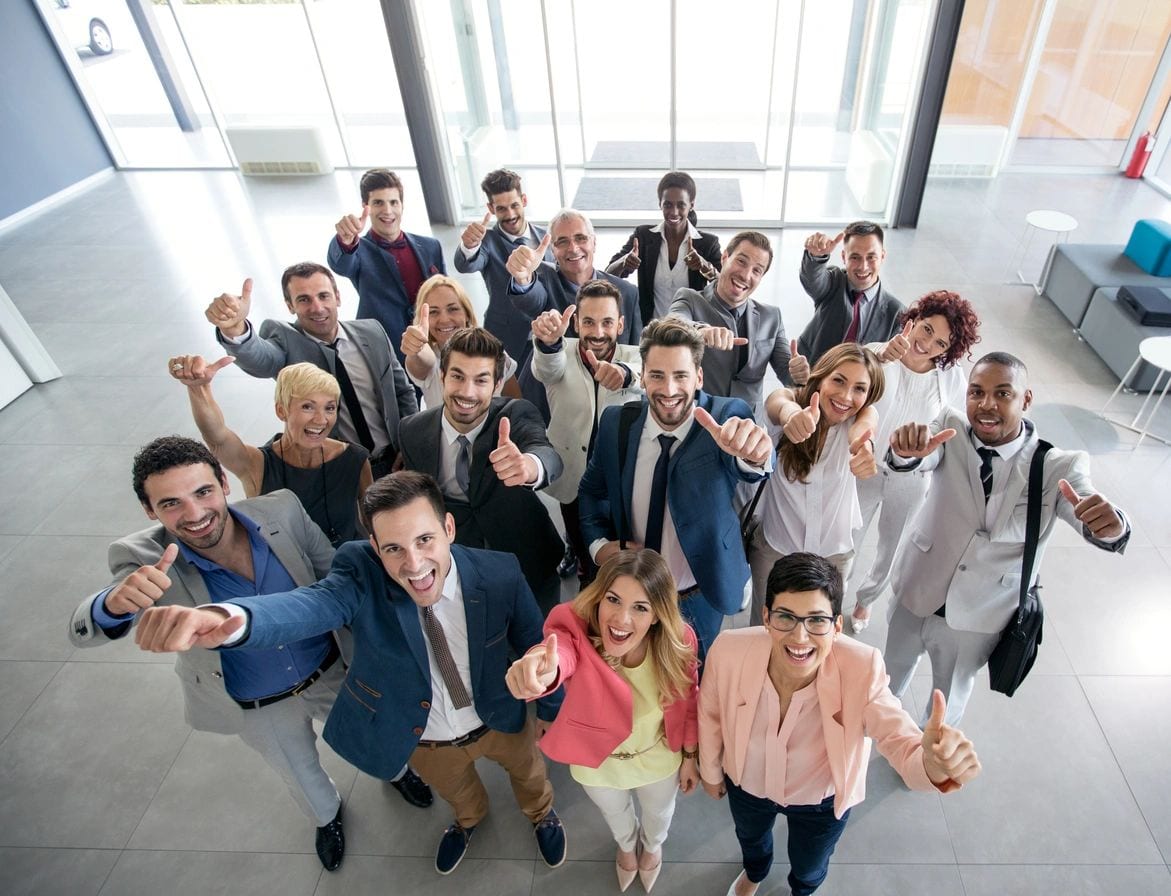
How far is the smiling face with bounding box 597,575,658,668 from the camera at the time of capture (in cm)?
199

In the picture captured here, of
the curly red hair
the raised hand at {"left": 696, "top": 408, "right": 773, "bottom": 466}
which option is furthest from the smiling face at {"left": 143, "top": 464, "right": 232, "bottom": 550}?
the curly red hair

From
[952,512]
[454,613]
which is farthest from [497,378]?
[952,512]

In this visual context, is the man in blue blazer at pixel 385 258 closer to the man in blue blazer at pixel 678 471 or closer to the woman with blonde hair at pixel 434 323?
the woman with blonde hair at pixel 434 323

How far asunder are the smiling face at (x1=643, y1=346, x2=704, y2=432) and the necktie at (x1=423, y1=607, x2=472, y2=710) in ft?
3.39

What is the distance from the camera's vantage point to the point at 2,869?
2.93 metres

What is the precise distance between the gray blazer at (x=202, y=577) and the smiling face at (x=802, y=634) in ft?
5.30

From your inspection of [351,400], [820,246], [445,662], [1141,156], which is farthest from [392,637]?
[1141,156]

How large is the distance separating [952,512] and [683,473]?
1.01m

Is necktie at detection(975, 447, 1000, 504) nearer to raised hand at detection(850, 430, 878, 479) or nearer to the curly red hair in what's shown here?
raised hand at detection(850, 430, 878, 479)

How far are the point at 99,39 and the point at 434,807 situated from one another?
1288 cm

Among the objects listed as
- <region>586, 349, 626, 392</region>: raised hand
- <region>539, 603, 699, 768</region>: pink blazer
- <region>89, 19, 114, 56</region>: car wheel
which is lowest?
<region>539, 603, 699, 768</region>: pink blazer

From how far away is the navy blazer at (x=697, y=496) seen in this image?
2408mm

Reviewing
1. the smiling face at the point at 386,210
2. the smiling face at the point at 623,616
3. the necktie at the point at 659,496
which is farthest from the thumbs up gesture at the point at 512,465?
the smiling face at the point at 386,210

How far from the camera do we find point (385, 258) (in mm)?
4141
